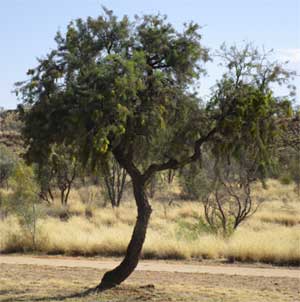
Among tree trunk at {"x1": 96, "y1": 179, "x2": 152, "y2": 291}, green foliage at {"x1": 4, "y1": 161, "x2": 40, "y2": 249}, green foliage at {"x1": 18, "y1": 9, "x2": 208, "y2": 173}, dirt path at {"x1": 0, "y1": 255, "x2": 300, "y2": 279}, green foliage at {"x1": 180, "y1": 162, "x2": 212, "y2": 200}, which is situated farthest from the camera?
green foliage at {"x1": 4, "y1": 161, "x2": 40, "y2": 249}

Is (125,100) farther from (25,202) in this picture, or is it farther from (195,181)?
(195,181)

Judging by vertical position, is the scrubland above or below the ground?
above

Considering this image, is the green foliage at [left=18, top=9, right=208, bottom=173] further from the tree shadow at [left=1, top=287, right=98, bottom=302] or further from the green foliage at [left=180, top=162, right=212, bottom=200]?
Answer: the tree shadow at [left=1, top=287, right=98, bottom=302]

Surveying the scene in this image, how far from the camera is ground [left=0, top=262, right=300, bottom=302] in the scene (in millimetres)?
12113

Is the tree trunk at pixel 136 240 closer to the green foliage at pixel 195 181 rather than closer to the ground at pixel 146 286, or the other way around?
the ground at pixel 146 286

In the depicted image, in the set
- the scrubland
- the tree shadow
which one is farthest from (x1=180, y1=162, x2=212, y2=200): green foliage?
the tree shadow

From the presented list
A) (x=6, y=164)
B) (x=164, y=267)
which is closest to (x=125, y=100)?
(x=164, y=267)

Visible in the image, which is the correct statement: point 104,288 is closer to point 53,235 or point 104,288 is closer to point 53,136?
point 53,136

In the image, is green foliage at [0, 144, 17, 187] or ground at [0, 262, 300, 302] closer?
ground at [0, 262, 300, 302]

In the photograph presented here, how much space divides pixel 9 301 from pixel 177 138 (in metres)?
4.50

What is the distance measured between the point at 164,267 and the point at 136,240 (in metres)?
5.00

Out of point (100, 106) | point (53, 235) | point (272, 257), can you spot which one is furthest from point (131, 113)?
point (53, 235)

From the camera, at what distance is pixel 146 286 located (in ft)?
42.4

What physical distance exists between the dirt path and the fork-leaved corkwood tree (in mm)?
4812
